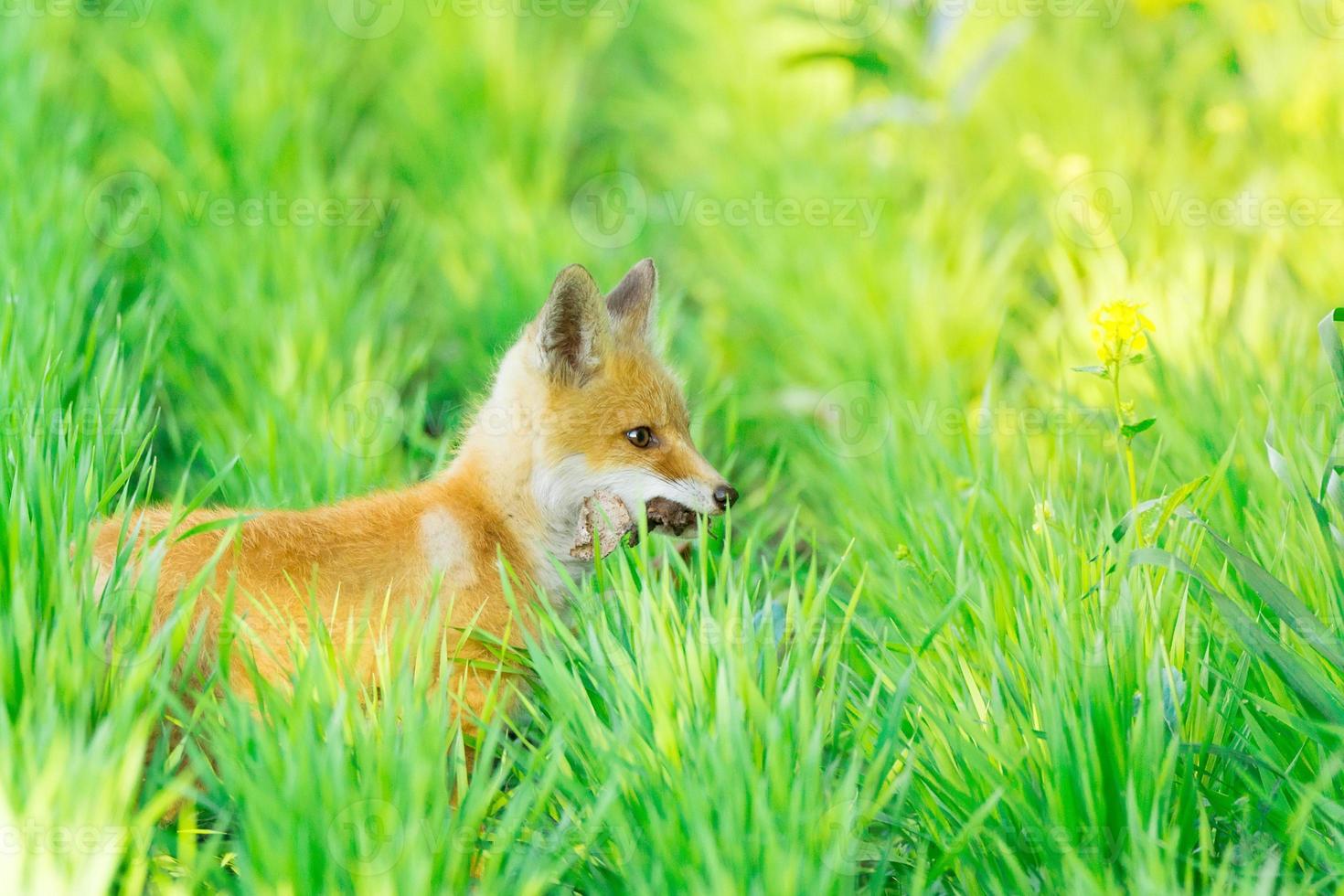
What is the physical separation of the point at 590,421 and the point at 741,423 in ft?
5.97

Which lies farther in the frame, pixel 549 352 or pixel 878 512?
pixel 878 512

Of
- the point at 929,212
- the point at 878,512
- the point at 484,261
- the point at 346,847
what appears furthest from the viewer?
the point at 929,212

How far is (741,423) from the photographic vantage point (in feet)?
17.7

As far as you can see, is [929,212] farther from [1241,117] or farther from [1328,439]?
[1328,439]

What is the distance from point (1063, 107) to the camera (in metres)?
Result: 7.27

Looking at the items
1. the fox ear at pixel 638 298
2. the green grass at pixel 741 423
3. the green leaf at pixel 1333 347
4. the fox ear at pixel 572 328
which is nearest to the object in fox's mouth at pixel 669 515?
the green grass at pixel 741 423

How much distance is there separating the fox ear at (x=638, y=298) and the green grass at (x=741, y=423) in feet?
1.90

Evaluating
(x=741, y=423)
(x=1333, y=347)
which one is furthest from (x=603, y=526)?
(x=741, y=423)

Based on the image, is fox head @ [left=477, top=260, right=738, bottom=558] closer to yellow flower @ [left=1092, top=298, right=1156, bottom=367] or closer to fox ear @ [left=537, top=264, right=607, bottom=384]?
fox ear @ [left=537, top=264, right=607, bottom=384]

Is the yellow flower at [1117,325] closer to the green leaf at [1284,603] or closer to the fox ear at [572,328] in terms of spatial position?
the green leaf at [1284,603]

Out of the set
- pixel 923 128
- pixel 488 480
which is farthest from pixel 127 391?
pixel 923 128

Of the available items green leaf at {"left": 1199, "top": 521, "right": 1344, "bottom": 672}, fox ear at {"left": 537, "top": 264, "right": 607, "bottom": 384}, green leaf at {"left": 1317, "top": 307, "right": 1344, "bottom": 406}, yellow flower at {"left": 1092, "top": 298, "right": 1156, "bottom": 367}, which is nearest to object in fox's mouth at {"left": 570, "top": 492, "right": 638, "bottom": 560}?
fox ear at {"left": 537, "top": 264, "right": 607, "bottom": 384}

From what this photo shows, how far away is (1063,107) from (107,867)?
6.50 meters

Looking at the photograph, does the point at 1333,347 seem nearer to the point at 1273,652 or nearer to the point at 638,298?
the point at 1273,652
